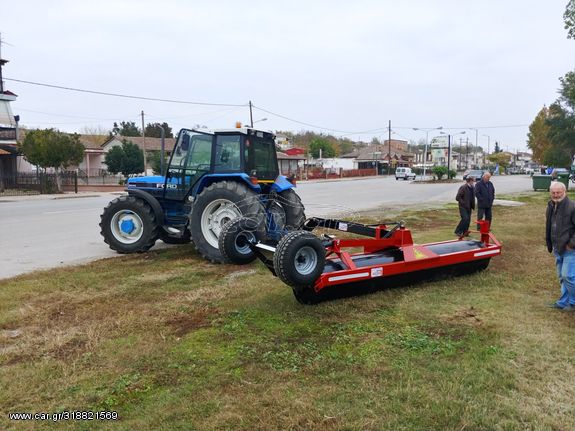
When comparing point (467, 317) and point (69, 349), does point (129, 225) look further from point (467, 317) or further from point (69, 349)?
point (467, 317)

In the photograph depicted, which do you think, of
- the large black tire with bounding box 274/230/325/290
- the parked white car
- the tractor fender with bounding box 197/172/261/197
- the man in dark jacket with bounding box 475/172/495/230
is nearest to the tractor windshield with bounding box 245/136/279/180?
the tractor fender with bounding box 197/172/261/197

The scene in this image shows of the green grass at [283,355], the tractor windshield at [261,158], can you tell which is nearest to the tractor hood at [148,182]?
the tractor windshield at [261,158]

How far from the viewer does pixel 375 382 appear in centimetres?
376

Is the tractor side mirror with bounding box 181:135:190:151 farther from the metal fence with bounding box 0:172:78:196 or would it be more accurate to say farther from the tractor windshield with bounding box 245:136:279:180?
the metal fence with bounding box 0:172:78:196

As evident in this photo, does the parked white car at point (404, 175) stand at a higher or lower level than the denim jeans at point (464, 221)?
higher

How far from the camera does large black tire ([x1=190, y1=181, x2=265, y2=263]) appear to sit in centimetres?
813

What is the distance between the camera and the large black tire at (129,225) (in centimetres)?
897

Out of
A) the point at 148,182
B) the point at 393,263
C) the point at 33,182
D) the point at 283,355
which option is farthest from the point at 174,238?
the point at 33,182

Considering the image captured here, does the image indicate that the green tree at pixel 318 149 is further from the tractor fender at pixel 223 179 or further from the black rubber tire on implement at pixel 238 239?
the black rubber tire on implement at pixel 238 239

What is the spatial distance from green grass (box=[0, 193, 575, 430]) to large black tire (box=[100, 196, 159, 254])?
218 centimetres

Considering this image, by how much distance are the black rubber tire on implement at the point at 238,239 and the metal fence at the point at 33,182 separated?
28465 mm

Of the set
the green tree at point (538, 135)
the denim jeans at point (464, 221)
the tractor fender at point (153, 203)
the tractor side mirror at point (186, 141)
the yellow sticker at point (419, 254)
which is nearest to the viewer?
the yellow sticker at point (419, 254)

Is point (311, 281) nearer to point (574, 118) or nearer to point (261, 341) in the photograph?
point (261, 341)

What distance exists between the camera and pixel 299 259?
17.3 feet
